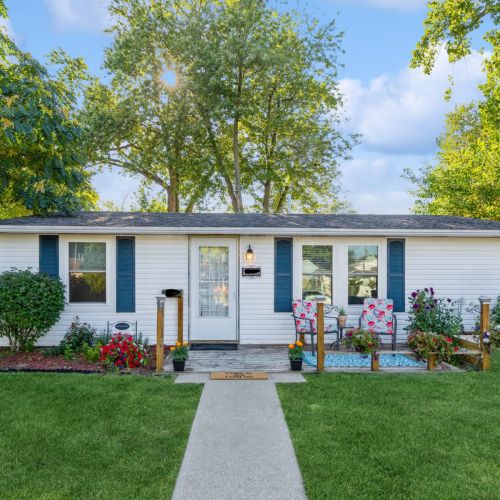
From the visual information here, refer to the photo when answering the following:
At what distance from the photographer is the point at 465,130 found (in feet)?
74.2

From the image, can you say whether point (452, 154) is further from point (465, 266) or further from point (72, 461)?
point (72, 461)

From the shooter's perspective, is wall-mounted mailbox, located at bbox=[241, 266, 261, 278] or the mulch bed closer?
the mulch bed

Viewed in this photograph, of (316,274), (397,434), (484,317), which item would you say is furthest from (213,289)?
→ (397,434)

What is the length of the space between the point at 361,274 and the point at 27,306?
243 inches

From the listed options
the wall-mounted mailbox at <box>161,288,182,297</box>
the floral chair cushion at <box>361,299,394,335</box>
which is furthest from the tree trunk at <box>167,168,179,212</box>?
the floral chair cushion at <box>361,299,394,335</box>

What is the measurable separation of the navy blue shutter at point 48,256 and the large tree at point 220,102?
32.0 feet

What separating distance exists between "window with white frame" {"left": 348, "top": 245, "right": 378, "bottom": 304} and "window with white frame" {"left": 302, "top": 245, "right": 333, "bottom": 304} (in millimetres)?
424

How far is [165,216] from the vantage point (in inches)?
379

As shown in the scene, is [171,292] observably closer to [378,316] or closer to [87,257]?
[87,257]

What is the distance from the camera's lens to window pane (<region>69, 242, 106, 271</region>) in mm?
8109

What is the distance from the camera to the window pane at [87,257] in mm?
8109

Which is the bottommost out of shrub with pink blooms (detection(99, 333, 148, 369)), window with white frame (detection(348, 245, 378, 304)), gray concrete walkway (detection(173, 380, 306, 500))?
gray concrete walkway (detection(173, 380, 306, 500))

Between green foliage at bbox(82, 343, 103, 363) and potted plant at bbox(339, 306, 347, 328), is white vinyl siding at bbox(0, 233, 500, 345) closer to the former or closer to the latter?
potted plant at bbox(339, 306, 347, 328)

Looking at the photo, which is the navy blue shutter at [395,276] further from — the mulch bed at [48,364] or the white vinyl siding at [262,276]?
the mulch bed at [48,364]
